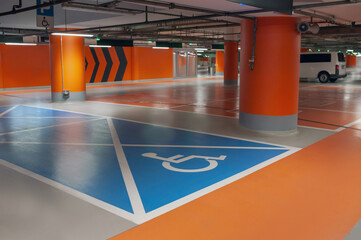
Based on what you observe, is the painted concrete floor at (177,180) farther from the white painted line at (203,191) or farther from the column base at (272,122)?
the column base at (272,122)

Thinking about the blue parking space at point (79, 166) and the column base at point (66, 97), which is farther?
the column base at point (66, 97)

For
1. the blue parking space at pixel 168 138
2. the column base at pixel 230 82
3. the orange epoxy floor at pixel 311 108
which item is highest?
the column base at pixel 230 82

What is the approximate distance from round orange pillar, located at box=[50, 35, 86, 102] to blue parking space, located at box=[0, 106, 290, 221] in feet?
16.0

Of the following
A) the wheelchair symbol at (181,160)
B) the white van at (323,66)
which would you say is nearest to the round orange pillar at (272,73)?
the wheelchair symbol at (181,160)

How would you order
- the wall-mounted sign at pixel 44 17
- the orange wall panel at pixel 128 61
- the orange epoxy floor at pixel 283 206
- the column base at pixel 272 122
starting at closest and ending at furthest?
the orange epoxy floor at pixel 283 206 < the column base at pixel 272 122 < the wall-mounted sign at pixel 44 17 < the orange wall panel at pixel 128 61

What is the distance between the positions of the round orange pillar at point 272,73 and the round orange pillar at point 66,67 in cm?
832

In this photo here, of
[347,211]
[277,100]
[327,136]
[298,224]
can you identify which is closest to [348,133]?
[327,136]

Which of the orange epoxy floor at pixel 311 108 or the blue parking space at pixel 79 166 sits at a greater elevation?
the orange epoxy floor at pixel 311 108

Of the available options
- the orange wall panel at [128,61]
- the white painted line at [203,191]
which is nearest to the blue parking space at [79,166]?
the white painted line at [203,191]

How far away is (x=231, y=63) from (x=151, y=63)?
8.10 meters

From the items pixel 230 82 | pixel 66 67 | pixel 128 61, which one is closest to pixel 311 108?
pixel 66 67

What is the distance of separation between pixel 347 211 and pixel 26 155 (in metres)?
5.52

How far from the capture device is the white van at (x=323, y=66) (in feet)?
83.1

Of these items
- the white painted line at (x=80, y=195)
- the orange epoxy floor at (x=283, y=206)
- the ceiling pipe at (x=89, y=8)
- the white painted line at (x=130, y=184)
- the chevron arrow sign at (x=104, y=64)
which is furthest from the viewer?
the chevron arrow sign at (x=104, y=64)
